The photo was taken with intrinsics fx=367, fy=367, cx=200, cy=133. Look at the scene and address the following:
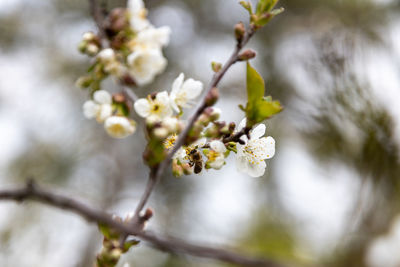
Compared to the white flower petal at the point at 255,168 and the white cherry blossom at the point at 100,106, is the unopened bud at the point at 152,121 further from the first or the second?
the white flower petal at the point at 255,168

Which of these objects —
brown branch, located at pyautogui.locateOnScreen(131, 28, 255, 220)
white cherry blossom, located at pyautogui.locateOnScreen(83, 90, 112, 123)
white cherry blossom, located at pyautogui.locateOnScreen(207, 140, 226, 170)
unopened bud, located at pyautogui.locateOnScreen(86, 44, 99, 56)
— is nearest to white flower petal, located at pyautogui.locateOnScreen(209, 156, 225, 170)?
white cherry blossom, located at pyautogui.locateOnScreen(207, 140, 226, 170)

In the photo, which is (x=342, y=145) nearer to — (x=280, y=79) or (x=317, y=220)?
(x=280, y=79)

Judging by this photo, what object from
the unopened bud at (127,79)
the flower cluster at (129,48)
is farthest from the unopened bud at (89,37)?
the unopened bud at (127,79)

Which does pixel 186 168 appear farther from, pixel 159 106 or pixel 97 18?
pixel 97 18

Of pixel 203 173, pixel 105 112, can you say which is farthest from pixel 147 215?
pixel 203 173

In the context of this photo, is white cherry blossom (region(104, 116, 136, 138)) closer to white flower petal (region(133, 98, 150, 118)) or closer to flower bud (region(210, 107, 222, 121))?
white flower petal (region(133, 98, 150, 118))

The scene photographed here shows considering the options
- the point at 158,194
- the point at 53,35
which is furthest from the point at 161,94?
the point at 53,35
